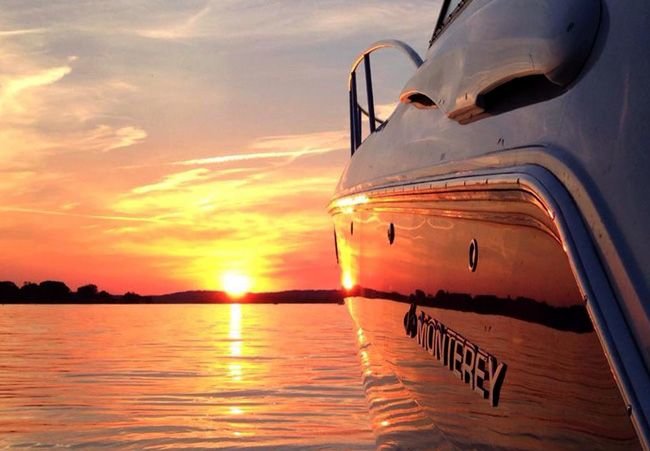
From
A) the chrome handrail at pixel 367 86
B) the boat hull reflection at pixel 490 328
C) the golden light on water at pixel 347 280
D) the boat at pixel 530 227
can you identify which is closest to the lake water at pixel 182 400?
the golden light on water at pixel 347 280

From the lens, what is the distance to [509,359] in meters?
1.84

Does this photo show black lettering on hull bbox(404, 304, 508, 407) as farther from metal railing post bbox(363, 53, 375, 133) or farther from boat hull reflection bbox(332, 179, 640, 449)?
metal railing post bbox(363, 53, 375, 133)

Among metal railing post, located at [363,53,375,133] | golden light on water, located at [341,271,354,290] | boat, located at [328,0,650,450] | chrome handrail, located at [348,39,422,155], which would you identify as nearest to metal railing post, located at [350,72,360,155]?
chrome handrail, located at [348,39,422,155]

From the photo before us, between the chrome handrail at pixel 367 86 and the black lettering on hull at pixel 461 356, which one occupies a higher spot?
the chrome handrail at pixel 367 86

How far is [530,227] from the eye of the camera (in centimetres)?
171

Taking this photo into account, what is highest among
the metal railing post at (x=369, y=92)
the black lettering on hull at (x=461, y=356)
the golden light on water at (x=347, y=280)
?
the metal railing post at (x=369, y=92)

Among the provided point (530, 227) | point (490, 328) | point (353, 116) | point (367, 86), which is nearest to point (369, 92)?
point (367, 86)

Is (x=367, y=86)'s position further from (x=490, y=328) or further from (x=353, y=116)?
(x=490, y=328)

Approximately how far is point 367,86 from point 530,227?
3.40 m

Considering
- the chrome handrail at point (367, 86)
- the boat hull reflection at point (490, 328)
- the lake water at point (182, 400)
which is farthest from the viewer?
the lake water at point (182, 400)

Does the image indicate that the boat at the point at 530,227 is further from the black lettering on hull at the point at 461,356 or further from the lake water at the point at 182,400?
the lake water at the point at 182,400

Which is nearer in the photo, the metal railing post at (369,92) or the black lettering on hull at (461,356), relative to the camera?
the black lettering on hull at (461,356)

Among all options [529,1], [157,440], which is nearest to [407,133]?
[529,1]

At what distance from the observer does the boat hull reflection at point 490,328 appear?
1.56m
